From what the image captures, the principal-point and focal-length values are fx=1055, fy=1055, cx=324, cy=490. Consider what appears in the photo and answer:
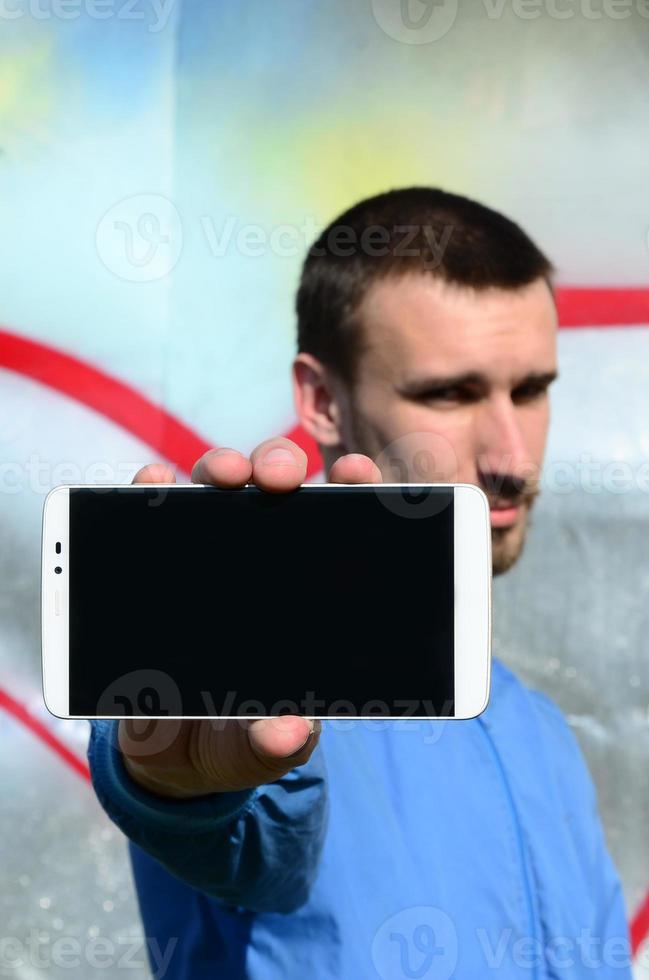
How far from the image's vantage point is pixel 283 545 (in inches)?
21.8

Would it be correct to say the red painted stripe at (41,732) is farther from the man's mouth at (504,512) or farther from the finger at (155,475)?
the finger at (155,475)

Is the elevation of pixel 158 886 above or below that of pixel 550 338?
below

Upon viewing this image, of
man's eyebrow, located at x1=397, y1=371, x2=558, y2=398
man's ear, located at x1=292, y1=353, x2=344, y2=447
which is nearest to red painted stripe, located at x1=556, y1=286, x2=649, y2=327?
man's eyebrow, located at x1=397, y1=371, x2=558, y2=398

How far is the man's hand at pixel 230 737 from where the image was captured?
19.7 inches

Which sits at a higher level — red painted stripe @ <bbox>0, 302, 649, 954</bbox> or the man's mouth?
red painted stripe @ <bbox>0, 302, 649, 954</bbox>

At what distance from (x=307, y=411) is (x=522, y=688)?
12.7 inches

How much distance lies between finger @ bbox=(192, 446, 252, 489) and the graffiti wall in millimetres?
558

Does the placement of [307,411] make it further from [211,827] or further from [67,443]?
[211,827]

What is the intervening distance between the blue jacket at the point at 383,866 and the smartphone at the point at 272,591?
0.28ft

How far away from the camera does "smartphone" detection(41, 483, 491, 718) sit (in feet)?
1.78

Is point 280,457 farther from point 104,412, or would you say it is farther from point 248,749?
point 104,412

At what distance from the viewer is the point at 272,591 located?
56cm

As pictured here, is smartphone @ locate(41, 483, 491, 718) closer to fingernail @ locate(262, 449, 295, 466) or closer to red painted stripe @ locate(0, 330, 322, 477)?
fingernail @ locate(262, 449, 295, 466)

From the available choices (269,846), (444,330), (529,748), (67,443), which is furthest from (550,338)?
(269,846)
